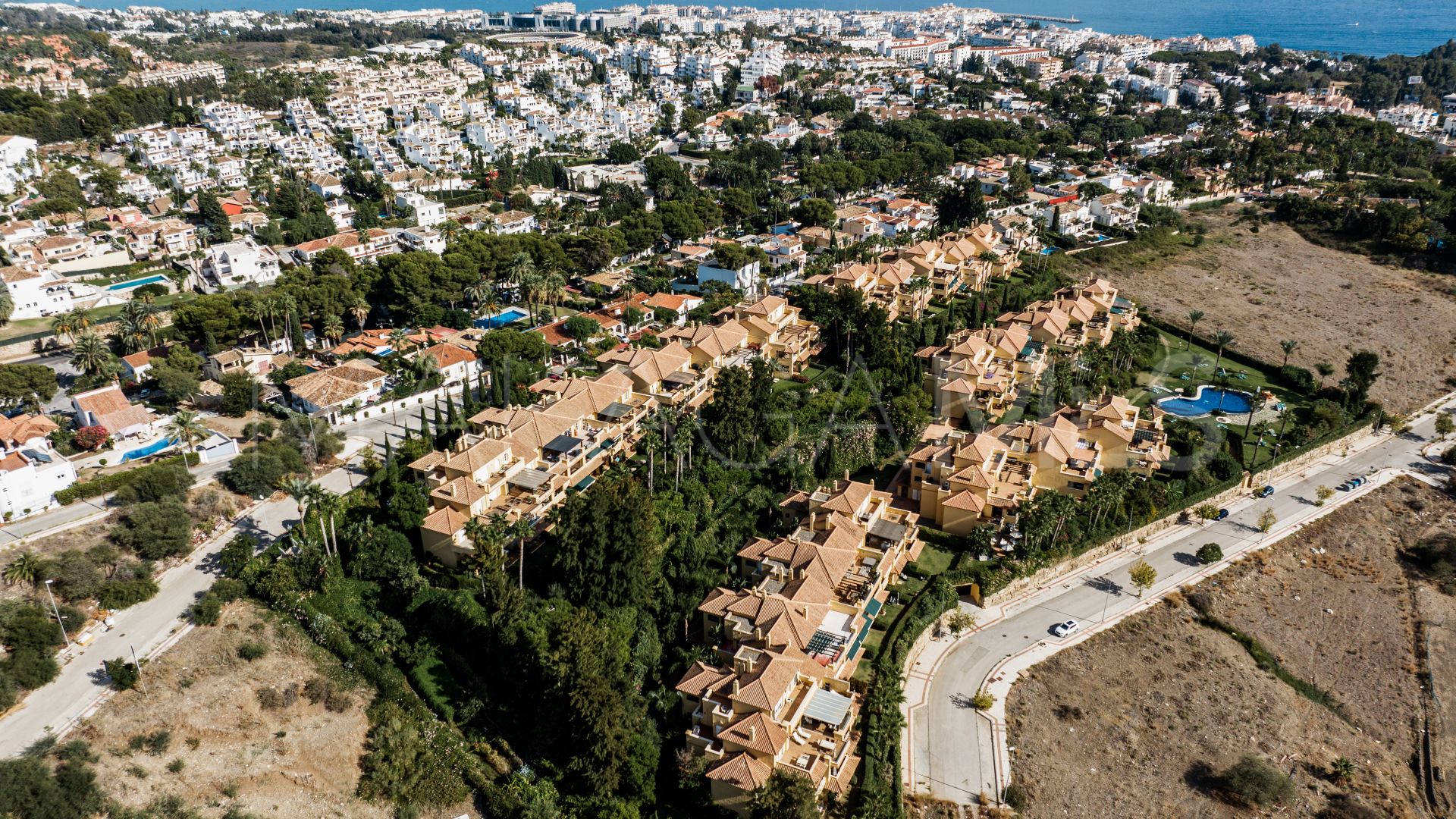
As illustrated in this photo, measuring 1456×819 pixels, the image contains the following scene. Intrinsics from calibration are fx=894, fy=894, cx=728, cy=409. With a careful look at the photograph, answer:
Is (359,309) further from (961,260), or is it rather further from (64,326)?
(961,260)

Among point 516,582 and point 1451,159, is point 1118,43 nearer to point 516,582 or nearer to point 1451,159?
point 1451,159

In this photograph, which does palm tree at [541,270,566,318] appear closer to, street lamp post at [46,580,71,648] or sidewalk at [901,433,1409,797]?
street lamp post at [46,580,71,648]

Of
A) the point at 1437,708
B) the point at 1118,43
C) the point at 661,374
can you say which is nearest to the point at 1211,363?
the point at 1437,708

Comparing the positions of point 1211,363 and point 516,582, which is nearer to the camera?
point 516,582

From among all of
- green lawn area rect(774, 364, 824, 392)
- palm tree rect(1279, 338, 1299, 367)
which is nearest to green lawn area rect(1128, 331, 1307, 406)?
palm tree rect(1279, 338, 1299, 367)

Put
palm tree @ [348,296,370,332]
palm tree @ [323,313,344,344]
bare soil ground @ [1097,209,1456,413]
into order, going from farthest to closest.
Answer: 1. bare soil ground @ [1097,209,1456,413]
2. palm tree @ [348,296,370,332]
3. palm tree @ [323,313,344,344]

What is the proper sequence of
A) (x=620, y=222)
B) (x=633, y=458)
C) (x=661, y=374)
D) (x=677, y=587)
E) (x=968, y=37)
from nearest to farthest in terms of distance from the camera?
(x=677, y=587), (x=633, y=458), (x=661, y=374), (x=620, y=222), (x=968, y=37)

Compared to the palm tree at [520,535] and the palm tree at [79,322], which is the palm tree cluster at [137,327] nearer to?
the palm tree at [79,322]
